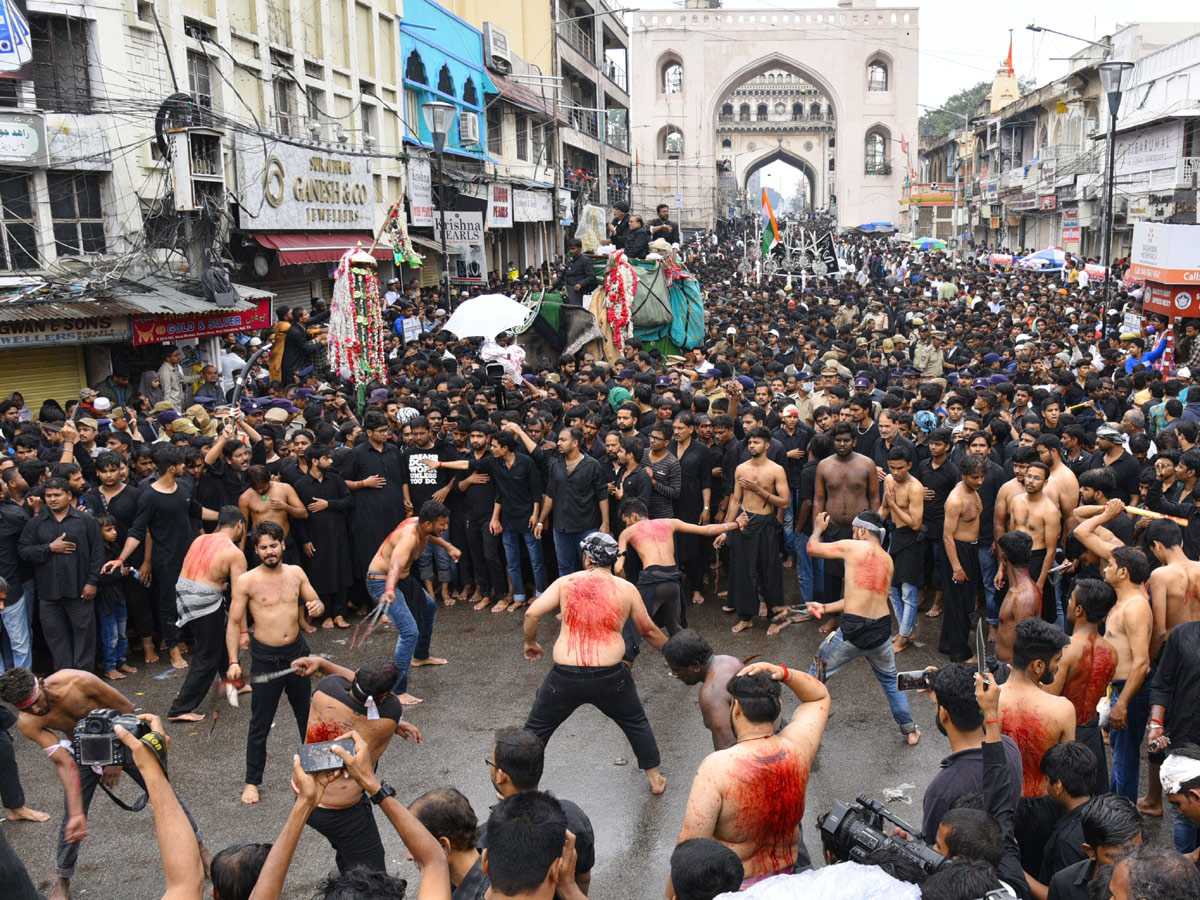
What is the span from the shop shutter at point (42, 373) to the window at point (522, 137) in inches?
914

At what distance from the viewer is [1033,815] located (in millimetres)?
3975

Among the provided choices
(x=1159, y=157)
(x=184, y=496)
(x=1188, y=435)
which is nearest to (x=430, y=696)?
(x=184, y=496)

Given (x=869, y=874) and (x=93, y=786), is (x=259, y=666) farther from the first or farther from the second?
(x=869, y=874)

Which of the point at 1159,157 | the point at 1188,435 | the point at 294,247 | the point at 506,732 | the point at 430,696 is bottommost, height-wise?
the point at 430,696

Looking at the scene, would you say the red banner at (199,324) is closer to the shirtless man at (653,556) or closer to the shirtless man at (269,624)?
the shirtless man at (269,624)

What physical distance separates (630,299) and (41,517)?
993cm

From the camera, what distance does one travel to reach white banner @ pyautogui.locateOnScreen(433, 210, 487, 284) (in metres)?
19.8

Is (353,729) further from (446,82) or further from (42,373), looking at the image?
(446,82)

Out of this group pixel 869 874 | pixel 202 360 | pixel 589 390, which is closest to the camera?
pixel 869 874

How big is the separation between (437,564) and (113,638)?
261 centimetres

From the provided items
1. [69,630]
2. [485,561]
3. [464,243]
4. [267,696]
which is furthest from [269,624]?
[464,243]

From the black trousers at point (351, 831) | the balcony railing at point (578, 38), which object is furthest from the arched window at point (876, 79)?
the black trousers at point (351, 831)

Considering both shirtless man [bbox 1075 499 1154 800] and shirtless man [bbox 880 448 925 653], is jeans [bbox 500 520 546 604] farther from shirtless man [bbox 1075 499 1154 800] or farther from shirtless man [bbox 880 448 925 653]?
shirtless man [bbox 1075 499 1154 800]

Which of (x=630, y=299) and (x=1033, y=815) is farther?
(x=630, y=299)
